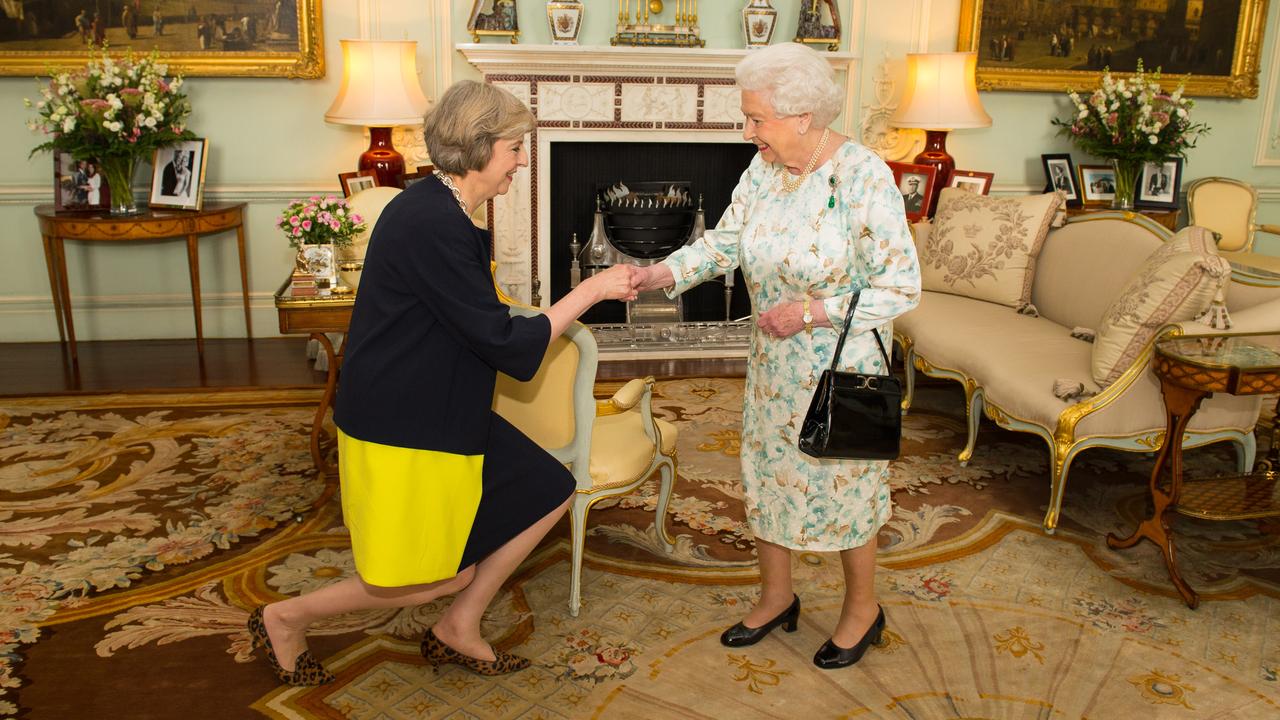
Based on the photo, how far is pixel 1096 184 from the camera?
21.7 feet

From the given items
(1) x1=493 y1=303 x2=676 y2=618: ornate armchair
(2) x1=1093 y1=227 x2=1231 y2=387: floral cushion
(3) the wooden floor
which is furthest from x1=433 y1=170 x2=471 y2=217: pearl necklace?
(3) the wooden floor

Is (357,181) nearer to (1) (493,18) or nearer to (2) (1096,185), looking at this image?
(1) (493,18)

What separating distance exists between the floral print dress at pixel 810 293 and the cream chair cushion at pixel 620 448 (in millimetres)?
372

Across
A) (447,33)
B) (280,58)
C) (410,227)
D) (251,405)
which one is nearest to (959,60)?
(447,33)

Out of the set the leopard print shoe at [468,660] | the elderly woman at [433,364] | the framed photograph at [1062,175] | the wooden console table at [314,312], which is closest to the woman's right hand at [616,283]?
the elderly woman at [433,364]

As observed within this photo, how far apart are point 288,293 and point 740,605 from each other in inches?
78.3

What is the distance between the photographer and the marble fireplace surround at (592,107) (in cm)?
596

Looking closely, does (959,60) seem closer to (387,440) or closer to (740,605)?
(740,605)

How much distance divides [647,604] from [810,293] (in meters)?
1.10

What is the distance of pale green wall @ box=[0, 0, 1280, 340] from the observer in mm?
5918

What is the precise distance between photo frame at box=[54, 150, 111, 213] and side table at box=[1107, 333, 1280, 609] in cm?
517

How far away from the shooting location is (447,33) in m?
6.00

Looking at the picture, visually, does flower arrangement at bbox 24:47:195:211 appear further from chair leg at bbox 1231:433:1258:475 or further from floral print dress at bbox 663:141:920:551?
chair leg at bbox 1231:433:1258:475

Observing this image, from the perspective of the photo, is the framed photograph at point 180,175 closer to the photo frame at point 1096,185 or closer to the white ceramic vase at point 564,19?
the white ceramic vase at point 564,19
